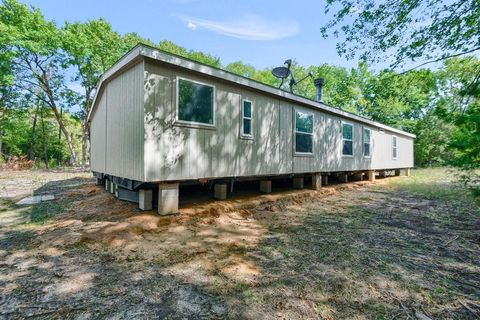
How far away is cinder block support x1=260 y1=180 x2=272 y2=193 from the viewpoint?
740 cm

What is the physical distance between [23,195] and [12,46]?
1468 cm

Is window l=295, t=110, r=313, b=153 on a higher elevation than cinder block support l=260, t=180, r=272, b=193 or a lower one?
higher

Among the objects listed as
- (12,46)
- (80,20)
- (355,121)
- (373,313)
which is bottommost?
(373,313)

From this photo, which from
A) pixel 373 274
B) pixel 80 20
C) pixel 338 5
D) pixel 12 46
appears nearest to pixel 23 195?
pixel 373 274

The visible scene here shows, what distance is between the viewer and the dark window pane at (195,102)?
16.2 ft

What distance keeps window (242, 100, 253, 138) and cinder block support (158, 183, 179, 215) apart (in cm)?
229

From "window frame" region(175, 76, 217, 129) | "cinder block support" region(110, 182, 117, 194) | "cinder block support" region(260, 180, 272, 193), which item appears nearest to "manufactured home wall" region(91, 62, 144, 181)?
"cinder block support" region(110, 182, 117, 194)

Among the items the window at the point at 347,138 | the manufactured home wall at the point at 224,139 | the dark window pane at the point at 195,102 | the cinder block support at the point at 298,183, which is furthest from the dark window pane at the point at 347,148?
the dark window pane at the point at 195,102

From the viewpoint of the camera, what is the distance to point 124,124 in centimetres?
546

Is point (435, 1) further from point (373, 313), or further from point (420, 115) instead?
point (420, 115)

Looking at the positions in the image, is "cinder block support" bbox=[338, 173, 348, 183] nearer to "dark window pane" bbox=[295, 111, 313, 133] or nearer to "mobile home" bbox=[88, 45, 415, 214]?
"mobile home" bbox=[88, 45, 415, 214]

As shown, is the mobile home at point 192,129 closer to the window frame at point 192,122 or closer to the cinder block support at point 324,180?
the window frame at point 192,122

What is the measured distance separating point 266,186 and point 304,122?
2.65m

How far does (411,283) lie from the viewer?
2658mm
